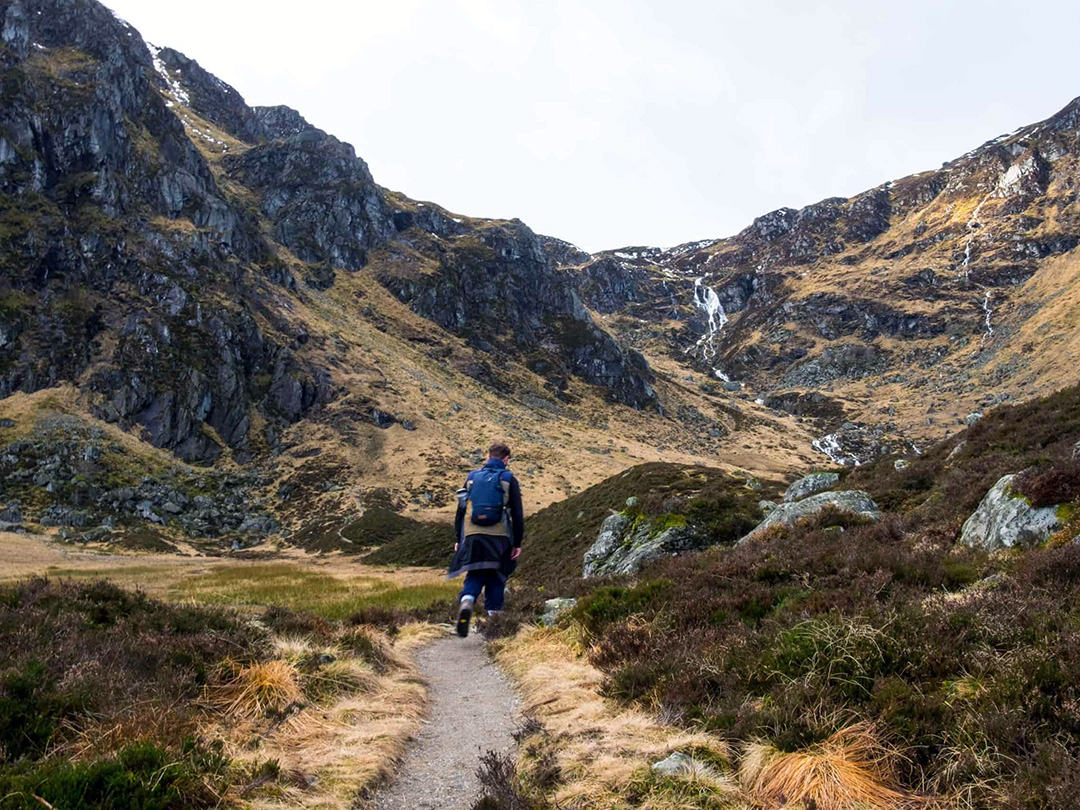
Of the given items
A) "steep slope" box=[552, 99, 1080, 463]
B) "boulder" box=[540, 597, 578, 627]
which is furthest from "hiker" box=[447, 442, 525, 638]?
"steep slope" box=[552, 99, 1080, 463]

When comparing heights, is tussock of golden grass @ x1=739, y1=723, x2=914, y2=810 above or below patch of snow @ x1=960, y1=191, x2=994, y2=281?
below

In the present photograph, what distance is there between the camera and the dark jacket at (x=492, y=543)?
9.12 metres

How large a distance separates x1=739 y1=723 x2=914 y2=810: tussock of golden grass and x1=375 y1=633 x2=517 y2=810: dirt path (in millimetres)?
2342

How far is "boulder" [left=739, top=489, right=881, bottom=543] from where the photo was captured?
15.0 m

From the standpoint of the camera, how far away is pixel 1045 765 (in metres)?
3.52

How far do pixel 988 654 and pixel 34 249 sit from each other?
10366cm

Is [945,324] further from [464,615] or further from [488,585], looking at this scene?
[464,615]

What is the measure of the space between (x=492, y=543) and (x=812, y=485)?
18495 millimetres

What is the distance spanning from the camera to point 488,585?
31.8ft

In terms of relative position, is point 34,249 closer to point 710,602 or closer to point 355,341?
point 355,341

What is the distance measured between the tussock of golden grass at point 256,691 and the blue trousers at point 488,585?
9.95 feet

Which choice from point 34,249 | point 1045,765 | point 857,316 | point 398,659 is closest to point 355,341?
point 34,249

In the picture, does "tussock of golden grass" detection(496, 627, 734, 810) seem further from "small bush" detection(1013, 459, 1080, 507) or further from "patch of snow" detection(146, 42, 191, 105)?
"patch of snow" detection(146, 42, 191, 105)

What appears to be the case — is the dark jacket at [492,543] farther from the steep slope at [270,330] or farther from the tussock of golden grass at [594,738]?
the steep slope at [270,330]
